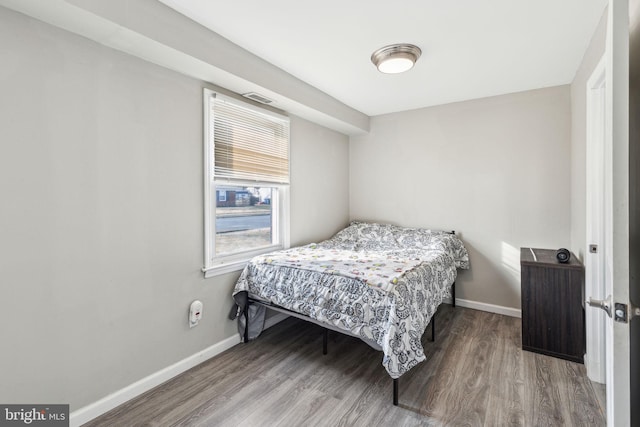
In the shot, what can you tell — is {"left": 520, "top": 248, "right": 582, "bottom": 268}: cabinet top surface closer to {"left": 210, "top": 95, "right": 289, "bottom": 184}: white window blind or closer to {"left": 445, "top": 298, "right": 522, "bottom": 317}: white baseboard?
{"left": 445, "top": 298, "right": 522, "bottom": 317}: white baseboard

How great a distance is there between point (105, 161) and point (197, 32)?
→ 3.34ft

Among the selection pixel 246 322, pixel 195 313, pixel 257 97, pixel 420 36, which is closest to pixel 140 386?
pixel 195 313

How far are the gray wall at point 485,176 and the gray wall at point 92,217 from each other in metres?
2.51

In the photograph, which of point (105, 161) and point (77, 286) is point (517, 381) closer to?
point (77, 286)

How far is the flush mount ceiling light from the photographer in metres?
2.23


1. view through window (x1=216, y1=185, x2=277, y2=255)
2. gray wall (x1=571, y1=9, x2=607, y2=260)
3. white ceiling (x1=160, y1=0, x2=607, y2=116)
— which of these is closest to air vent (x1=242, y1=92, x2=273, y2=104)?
white ceiling (x1=160, y1=0, x2=607, y2=116)

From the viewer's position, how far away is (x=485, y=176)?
339cm

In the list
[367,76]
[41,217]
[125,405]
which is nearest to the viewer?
[41,217]

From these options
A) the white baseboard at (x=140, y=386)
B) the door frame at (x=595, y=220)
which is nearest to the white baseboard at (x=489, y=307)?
the door frame at (x=595, y=220)

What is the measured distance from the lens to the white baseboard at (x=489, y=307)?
3.28 metres

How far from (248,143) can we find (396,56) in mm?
1441

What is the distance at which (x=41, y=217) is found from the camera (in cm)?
159

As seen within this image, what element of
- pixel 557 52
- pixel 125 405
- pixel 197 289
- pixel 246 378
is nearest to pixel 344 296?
pixel 246 378

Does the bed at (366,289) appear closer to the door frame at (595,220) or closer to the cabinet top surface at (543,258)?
the cabinet top surface at (543,258)
